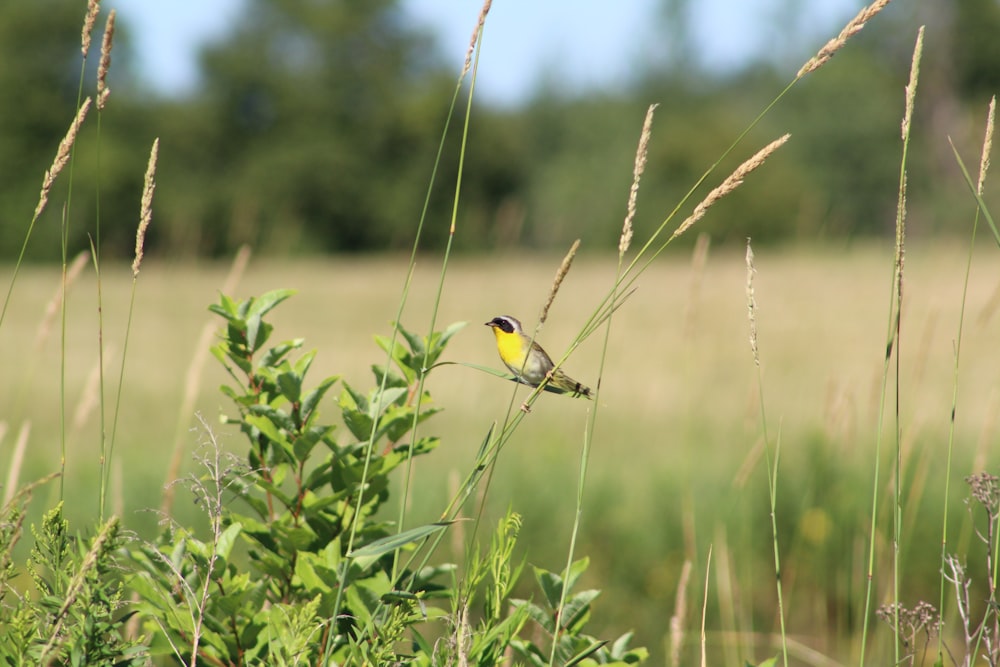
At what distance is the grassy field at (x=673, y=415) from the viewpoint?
4273 millimetres

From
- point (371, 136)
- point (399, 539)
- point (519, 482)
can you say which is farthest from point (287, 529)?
point (371, 136)

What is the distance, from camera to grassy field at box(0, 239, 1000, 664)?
427 centimetres

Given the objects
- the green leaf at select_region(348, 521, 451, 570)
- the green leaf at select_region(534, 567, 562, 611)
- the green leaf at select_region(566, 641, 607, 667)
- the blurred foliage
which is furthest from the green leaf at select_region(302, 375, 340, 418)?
the blurred foliage

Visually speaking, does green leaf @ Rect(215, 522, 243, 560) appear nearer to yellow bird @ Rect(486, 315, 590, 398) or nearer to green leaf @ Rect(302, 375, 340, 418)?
green leaf @ Rect(302, 375, 340, 418)

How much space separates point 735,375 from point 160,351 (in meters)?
6.96

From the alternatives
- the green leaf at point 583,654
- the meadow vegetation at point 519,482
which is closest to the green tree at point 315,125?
the meadow vegetation at point 519,482

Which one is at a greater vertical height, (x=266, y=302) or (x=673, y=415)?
(x=266, y=302)

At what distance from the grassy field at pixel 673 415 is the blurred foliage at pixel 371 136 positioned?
44.6 ft

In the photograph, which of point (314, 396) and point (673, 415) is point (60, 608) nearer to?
point (314, 396)

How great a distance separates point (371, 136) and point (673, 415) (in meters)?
30.9

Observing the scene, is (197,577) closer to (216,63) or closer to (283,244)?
(283,244)

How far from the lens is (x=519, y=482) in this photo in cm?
550

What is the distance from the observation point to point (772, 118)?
139 feet

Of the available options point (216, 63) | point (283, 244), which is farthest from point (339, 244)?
point (283, 244)
